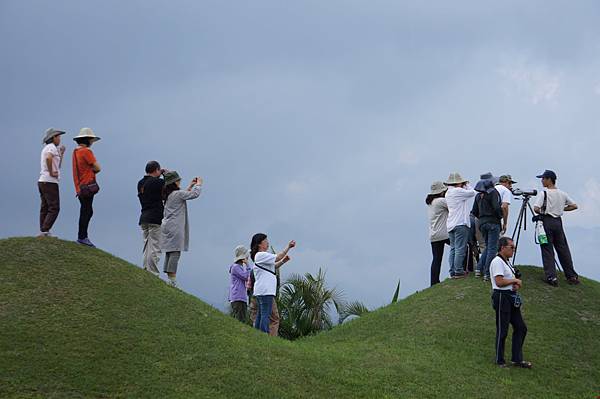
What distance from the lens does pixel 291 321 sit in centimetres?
2417

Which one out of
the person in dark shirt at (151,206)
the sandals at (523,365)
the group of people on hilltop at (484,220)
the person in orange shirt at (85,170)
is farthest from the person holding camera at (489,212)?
the person in orange shirt at (85,170)

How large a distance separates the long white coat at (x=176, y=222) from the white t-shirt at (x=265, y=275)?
8.35 ft

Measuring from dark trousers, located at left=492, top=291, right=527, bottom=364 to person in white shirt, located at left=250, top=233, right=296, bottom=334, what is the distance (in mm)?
4626

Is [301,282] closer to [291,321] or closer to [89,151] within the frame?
[291,321]

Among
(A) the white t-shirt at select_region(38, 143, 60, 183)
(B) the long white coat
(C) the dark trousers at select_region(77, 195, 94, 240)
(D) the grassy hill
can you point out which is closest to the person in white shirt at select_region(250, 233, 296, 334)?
(D) the grassy hill

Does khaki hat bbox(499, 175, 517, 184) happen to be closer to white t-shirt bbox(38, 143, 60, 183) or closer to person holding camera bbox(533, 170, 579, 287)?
person holding camera bbox(533, 170, 579, 287)

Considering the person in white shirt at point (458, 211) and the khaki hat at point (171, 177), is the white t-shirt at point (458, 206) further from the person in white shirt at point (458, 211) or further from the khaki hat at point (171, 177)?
the khaki hat at point (171, 177)

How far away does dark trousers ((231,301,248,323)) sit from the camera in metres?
18.5

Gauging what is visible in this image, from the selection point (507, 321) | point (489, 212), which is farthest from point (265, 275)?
point (489, 212)

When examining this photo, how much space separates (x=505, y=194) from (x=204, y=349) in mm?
10125

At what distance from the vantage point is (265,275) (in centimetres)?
1681

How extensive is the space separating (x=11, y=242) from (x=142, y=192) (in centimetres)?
332

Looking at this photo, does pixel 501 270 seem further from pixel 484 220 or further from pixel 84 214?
pixel 84 214

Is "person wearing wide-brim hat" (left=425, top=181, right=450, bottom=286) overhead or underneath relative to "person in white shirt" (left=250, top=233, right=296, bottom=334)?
overhead
